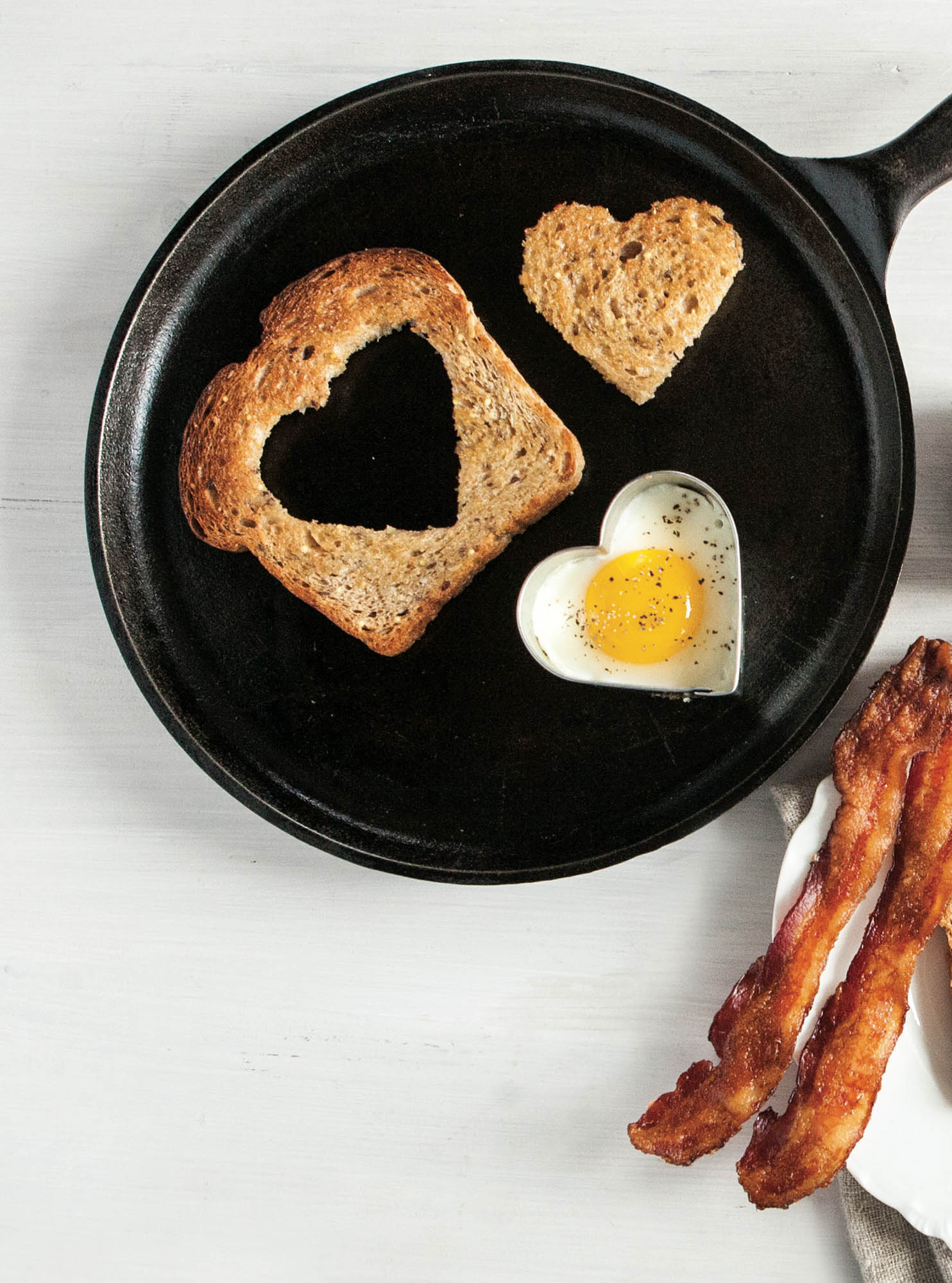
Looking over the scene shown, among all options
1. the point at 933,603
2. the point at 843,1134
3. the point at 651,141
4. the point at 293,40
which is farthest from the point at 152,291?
the point at 843,1134

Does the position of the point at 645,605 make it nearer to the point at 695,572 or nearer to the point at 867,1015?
the point at 695,572

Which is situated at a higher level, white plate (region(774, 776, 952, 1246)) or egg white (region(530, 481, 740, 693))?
egg white (region(530, 481, 740, 693))

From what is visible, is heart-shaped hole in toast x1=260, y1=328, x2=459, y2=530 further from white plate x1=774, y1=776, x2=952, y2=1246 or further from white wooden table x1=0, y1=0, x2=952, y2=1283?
white plate x1=774, y1=776, x2=952, y2=1246

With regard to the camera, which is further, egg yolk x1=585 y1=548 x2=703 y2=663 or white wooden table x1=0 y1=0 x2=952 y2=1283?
white wooden table x1=0 y1=0 x2=952 y2=1283

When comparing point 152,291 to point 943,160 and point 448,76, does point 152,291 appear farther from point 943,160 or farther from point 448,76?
point 943,160

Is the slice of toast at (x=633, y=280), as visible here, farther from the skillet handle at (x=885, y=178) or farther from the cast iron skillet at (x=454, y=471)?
the skillet handle at (x=885, y=178)

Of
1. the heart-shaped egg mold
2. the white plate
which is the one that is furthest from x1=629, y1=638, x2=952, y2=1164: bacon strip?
the heart-shaped egg mold
